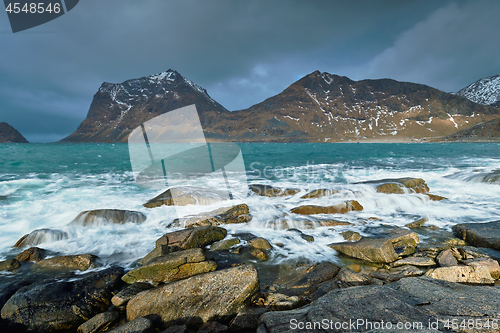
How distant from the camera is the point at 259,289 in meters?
4.85

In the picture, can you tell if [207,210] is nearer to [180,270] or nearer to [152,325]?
[180,270]

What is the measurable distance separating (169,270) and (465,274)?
6787mm

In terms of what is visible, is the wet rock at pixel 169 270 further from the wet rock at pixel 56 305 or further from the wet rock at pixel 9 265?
the wet rock at pixel 9 265

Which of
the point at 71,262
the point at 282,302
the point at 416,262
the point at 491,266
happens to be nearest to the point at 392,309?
the point at 282,302

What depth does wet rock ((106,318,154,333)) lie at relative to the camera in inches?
152

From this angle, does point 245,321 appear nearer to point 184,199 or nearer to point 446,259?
point 446,259

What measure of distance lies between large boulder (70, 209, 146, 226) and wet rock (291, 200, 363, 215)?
756 centimetres

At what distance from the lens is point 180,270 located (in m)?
5.63

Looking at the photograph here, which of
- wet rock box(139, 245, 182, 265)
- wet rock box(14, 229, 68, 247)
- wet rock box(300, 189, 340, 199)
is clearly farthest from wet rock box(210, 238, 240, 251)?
wet rock box(300, 189, 340, 199)

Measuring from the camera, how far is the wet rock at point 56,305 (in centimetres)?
445

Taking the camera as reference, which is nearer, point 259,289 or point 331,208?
point 259,289

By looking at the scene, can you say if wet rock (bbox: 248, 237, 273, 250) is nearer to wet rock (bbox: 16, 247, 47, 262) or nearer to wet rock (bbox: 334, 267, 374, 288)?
wet rock (bbox: 334, 267, 374, 288)

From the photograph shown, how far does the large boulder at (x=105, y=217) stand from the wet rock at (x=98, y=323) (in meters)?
6.46

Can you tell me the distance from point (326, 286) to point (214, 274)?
251 cm
